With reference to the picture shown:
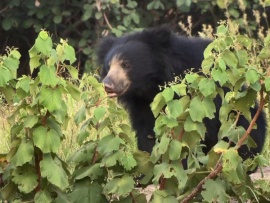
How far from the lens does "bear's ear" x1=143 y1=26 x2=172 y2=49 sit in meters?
5.82

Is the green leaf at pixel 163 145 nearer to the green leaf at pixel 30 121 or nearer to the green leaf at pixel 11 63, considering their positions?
the green leaf at pixel 30 121

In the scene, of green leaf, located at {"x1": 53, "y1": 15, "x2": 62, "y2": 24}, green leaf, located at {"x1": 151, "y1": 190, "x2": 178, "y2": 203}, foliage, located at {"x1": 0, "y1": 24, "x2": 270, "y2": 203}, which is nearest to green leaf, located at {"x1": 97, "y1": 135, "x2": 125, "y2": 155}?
foliage, located at {"x1": 0, "y1": 24, "x2": 270, "y2": 203}

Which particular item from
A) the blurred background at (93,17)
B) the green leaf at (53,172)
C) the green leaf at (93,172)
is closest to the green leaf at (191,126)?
the green leaf at (93,172)

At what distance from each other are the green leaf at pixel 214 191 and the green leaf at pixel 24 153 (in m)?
0.71

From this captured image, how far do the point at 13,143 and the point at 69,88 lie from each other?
0.33 m

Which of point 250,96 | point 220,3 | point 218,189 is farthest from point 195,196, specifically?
point 220,3

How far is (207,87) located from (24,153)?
0.78 meters

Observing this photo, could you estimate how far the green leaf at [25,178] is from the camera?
135 inches

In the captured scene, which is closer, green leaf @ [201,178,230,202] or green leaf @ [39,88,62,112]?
green leaf @ [39,88,62,112]

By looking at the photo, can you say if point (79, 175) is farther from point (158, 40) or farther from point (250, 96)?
point (158, 40)

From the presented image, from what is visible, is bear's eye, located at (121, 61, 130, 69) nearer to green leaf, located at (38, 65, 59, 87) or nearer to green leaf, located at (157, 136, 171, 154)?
green leaf, located at (157, 136, 171, 154)

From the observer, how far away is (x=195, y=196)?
354cm

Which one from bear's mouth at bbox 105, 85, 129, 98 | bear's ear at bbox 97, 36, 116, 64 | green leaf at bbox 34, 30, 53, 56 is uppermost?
green leaf at bbox 34, 30, 53, 56

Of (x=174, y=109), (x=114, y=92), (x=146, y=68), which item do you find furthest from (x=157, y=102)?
(x=146, y=68)
